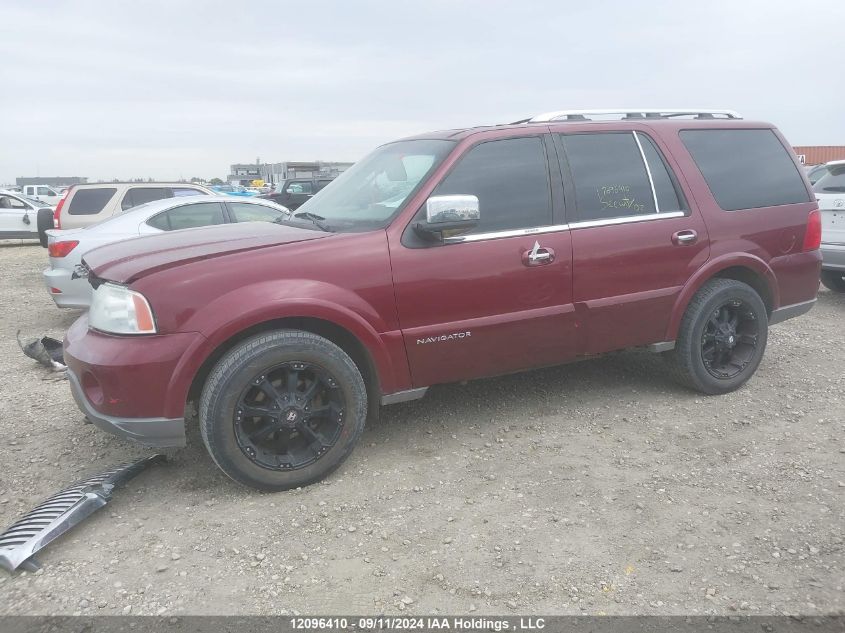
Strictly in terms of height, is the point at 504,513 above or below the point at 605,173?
below

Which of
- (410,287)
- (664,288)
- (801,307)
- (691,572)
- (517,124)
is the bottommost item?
(691,572)

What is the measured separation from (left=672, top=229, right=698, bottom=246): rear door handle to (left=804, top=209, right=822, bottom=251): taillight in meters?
1.08

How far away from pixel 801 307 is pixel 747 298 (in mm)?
674

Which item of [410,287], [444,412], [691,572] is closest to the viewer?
[691,572]

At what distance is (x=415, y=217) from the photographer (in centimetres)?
352

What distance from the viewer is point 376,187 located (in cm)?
403

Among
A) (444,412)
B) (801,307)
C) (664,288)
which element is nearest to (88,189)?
(444,412)

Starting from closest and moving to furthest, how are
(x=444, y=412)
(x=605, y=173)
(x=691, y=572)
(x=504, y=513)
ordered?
(x=691, y=572), (x=504, y=513), (x=605, y=173), (x=444, y=412)

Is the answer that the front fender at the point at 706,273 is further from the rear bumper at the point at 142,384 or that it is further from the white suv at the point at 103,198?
the white suv at the point at 103,198

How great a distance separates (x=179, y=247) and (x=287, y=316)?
2.49ft

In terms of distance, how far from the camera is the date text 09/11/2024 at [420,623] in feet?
7.59

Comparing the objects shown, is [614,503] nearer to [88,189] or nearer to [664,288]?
[664,288]

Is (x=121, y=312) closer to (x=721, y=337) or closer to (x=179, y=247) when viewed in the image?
(x=179, y=247)

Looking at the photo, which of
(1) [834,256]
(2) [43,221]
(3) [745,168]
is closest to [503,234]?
(3) [745,168]
